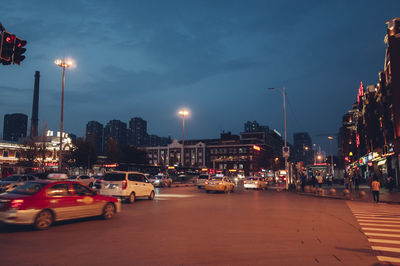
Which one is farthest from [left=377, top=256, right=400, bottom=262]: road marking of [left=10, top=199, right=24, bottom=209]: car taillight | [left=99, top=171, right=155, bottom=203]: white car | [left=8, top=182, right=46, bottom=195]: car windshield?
[left=99, top=171, right=155, bottom=203]: white car

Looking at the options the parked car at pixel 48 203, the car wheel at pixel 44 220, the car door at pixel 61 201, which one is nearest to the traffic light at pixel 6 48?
the parked car at pixel 48 203

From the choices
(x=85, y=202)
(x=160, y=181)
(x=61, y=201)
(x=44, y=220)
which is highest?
(x=160, y=181)

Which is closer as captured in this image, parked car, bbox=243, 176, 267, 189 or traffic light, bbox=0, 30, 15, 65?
traffic light, bbox=0, 30, 15, 65

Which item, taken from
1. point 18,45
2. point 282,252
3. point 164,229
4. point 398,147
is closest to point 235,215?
point 164,229

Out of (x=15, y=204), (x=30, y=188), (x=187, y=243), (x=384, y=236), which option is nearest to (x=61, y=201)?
(x=30, y=188)

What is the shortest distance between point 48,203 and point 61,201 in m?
0.53

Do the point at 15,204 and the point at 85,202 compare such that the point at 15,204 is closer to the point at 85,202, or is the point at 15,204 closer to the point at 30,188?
the point at 30,188

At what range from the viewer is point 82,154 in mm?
72688

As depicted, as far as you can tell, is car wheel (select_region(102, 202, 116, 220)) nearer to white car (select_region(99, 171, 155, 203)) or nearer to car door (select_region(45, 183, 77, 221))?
car door (select_region(45, 183, 77, 221))

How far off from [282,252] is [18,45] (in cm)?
1106

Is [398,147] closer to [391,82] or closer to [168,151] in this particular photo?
[391,82]

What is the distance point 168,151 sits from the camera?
563 feet

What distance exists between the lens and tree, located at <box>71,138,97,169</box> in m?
72.5

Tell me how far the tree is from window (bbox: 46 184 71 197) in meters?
63.4
